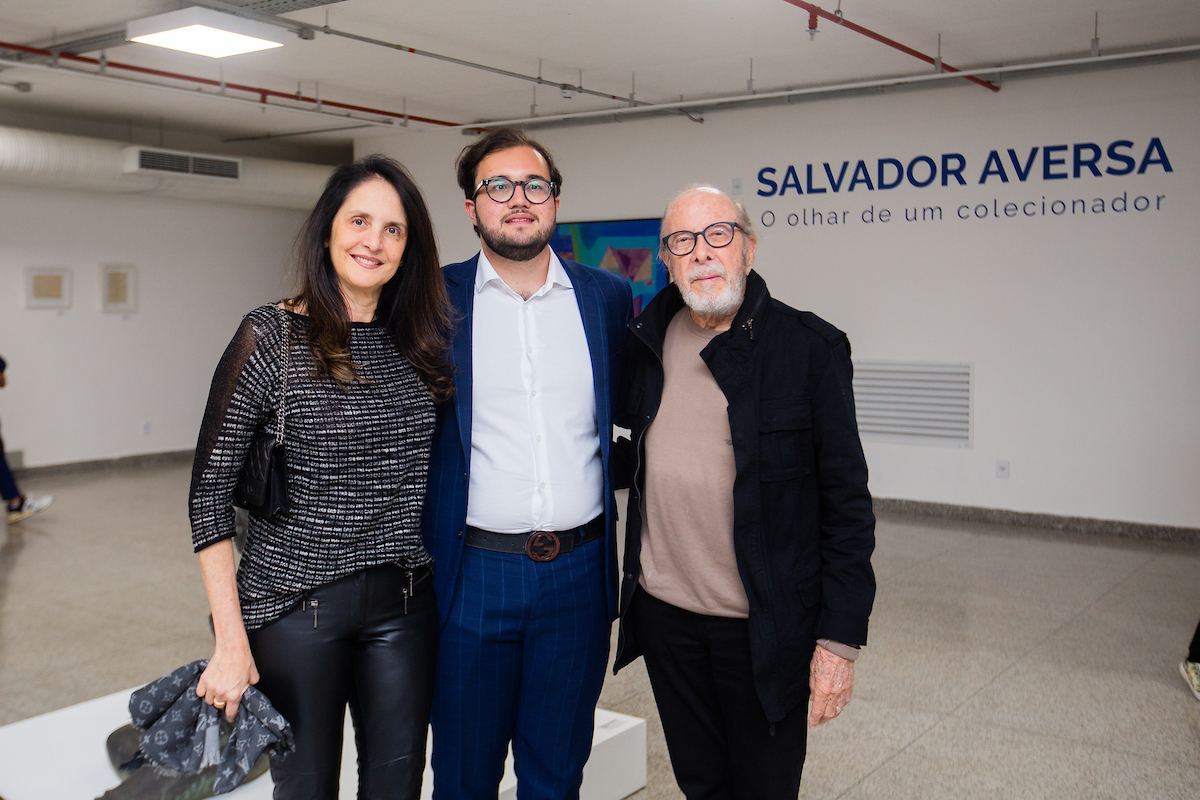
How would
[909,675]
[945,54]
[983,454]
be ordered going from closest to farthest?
[909,675], [945,54], [983,454]

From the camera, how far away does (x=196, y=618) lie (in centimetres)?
522

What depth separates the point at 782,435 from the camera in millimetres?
1971

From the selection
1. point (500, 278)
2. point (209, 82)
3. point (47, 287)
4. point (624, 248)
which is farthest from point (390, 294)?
point (47, 287)

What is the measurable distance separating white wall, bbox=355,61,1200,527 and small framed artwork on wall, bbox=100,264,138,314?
6.02 meters

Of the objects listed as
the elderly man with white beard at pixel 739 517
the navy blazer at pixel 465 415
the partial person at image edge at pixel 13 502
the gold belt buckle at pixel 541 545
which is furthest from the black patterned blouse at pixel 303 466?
the partial person at image edge at pixel 13 502

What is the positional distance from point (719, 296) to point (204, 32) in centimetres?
472

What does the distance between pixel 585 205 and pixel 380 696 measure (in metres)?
7.67

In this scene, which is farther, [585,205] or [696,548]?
[585,205]

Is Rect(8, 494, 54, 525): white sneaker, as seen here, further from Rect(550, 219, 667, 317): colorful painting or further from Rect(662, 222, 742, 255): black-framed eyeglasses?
Rect(662, 222, 742, 255): black-framed eyeglasses

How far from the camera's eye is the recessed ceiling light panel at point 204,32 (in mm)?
5422

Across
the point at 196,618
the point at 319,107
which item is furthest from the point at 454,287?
the point at 319,107

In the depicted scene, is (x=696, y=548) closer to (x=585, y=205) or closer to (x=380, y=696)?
(x=380, y=696)

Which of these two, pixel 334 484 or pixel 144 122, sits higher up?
pixel 144 122

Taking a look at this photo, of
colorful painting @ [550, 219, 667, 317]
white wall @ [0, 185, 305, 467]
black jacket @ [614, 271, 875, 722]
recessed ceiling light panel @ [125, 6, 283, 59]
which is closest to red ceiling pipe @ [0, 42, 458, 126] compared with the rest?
recessed ceiling light panel @ [125, 6, 283, 59]
